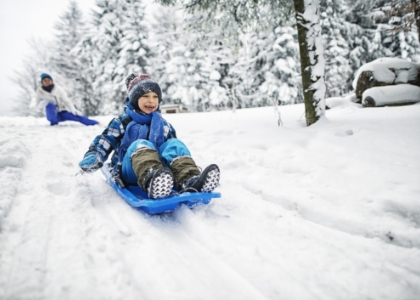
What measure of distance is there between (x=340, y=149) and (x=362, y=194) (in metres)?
0.96

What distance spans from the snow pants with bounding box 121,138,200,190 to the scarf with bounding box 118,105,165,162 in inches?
5.2

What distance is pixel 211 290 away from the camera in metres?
1.00

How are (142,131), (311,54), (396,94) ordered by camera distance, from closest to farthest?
(142,131)
(311,54)
(396,94)

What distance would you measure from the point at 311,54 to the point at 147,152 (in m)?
3.12

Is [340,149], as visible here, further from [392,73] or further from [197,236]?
[392,73]

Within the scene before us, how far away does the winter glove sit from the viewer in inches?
72.1

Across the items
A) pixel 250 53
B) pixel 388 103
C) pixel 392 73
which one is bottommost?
pixel 388 103

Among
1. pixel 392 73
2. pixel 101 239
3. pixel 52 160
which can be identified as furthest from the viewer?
pixel 392 73

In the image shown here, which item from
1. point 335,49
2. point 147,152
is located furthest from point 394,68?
point 335,49

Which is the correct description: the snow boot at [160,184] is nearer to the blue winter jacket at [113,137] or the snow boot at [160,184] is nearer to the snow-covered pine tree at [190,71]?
the blue winter jacket at [113,137]

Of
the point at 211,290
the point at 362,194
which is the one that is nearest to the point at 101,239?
the point at 211,290

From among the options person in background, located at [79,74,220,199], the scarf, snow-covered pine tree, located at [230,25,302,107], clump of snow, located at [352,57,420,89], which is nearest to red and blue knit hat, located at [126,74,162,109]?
person in background, located at [79,74,220,199]

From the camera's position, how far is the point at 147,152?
176cm

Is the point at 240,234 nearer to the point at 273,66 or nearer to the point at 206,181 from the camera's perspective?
the point at 206,181
